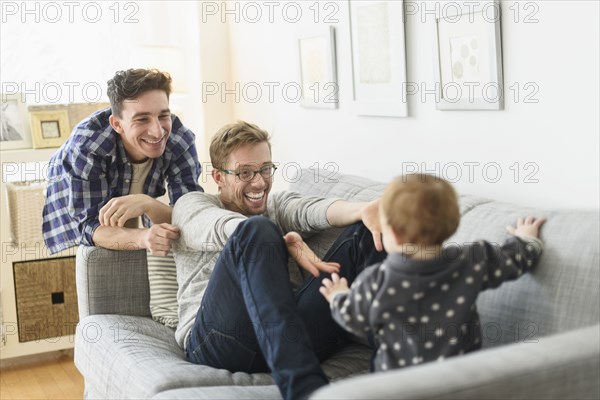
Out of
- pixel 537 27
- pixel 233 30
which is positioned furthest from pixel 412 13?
pixel 233 30

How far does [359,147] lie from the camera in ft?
11.2

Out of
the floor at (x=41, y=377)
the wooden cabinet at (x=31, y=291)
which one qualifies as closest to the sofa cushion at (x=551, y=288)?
the floor at (x=41, y=377)

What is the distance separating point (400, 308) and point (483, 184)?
0.99 m

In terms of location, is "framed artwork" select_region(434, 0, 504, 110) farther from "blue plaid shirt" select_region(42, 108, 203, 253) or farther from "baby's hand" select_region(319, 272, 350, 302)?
"blue plaid shirt" select_region(42, 108, 203, 253)

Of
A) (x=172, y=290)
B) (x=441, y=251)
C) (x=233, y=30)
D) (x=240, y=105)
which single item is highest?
(x=233, y=30)

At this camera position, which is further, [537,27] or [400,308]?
[537,27]

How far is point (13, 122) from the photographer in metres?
4.09

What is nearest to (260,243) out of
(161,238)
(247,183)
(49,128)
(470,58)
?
(247,183)

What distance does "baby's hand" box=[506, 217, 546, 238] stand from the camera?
81.0 inches

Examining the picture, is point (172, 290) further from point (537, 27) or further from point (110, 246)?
point (537, 27)

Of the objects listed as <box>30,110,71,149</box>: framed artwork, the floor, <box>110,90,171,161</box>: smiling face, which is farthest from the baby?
<box>30,110,71,149</box>: framed artwork

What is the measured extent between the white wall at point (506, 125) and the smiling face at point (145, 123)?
77 centimetres

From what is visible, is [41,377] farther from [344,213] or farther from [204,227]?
[344,213]

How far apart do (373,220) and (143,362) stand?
0.77m
